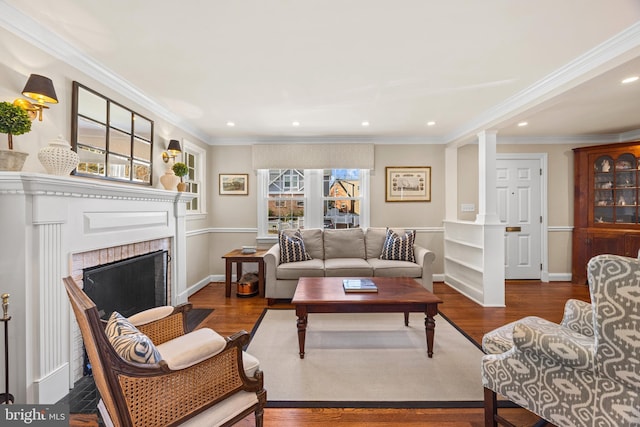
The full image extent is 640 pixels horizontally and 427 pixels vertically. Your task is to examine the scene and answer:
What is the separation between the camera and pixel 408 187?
4.79 meters

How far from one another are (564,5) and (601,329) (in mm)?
1777

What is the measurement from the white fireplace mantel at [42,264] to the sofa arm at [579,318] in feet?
10.1

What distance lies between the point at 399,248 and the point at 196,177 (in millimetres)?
3270

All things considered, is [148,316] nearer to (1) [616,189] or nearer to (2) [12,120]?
(2) [12,120]

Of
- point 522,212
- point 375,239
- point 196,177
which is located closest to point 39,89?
point 196,177

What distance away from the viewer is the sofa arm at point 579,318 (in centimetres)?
157

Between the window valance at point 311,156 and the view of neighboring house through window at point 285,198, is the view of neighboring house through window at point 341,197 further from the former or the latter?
the view of neighboring house through window at point 285,198

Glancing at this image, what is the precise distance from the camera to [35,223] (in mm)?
1681

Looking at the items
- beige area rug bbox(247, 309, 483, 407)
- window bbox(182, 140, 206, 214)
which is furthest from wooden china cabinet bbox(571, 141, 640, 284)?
window bbox(182, 140, 206, 214)

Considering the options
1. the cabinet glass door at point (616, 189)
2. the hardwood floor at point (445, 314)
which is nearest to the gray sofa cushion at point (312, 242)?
the hardwood floor at point (445, 314)

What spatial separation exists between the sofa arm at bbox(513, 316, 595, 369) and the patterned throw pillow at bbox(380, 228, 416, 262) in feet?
8.73

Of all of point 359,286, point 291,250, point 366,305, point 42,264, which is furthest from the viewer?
point 291,250

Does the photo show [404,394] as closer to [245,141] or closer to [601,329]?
[601,329]

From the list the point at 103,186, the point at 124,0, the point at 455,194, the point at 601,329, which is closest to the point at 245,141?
the point at 103,186
